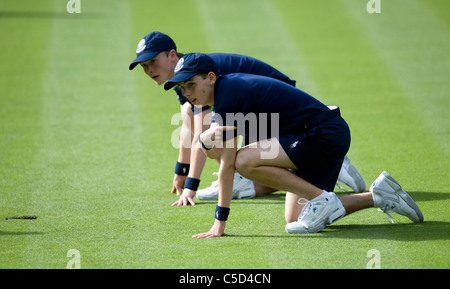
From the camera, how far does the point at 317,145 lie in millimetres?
4945

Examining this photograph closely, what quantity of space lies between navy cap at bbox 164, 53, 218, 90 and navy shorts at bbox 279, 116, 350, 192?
73 centimetres

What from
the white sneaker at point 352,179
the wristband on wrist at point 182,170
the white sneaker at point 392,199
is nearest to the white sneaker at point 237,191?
the wristband on wrist at point 182,170

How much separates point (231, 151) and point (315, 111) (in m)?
0.67

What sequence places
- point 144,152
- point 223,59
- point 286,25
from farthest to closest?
point 286,25, point 144,152, point 223,59

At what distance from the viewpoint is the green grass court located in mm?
4684

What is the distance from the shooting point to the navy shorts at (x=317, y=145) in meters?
4.96

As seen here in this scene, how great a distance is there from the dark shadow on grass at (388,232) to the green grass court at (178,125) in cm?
1

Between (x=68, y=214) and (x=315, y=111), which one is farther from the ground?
(x=315, y=111)

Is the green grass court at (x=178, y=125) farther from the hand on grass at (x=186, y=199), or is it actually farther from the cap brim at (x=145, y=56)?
the cap brim at (x=145, y=56)

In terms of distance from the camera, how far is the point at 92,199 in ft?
19.7

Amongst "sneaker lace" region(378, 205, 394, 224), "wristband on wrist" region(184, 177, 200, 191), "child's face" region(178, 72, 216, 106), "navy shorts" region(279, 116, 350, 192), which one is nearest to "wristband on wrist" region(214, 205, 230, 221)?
"navy shorts" region(279, 116, 350, 192)

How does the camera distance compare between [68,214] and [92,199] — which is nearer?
[68,214]
